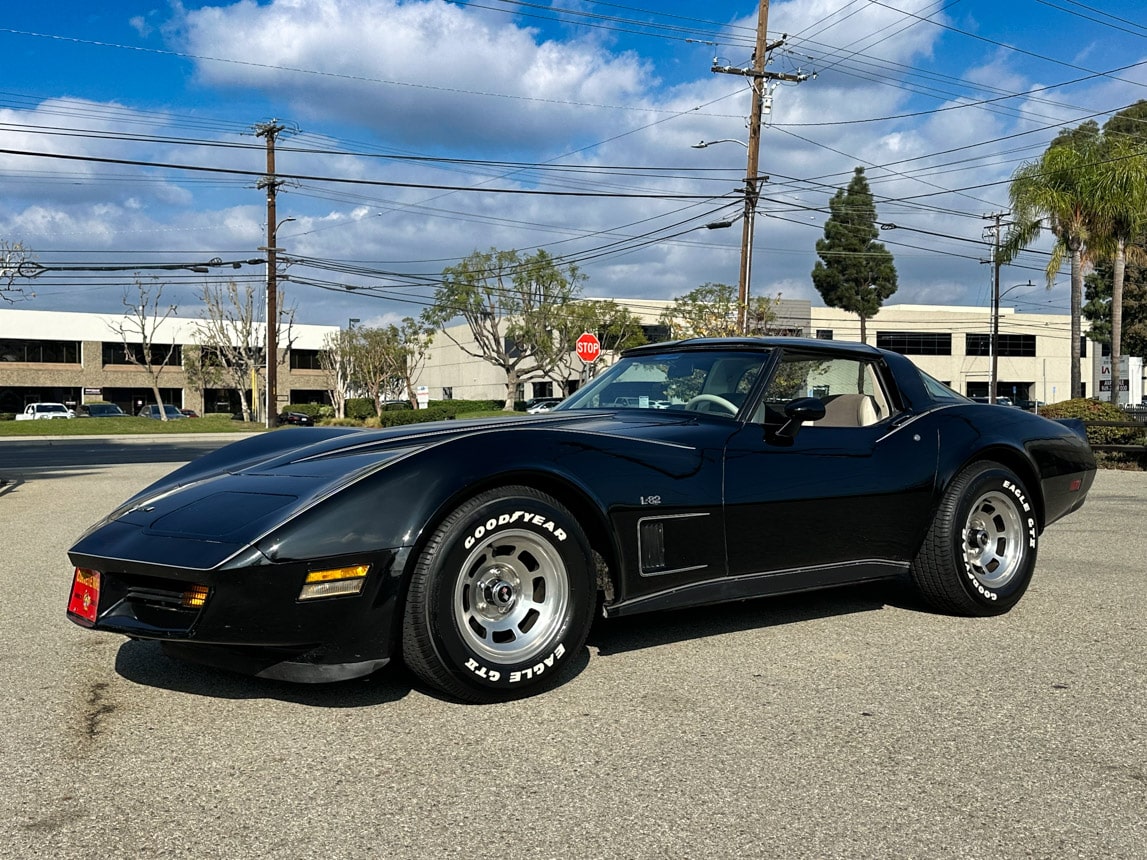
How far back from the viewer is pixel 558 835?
8.91 feet

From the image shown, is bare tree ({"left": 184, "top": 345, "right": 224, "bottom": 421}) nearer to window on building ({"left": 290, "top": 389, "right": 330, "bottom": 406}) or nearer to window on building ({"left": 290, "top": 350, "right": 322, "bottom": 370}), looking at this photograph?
window on building ({"left": 290, "top": 350, "right": 322, "bottom": 370})

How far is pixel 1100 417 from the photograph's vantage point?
759 inches

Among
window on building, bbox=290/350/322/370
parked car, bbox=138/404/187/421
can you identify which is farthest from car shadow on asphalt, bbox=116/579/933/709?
window on building, bbox=290/350/322/370

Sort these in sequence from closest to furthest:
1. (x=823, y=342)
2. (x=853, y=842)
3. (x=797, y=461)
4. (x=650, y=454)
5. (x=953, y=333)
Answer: (x=853, y=842) < (x=650, y=454) < (x=797, y=461) < (x=823, y=342) < (x=953, y=333)

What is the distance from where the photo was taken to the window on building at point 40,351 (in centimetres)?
6688

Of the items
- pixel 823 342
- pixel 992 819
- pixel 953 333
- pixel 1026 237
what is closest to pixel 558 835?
pixel 992 819

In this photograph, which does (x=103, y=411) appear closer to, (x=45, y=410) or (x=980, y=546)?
(x=45, y=410)

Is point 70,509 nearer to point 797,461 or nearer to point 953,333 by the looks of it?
point 797,461

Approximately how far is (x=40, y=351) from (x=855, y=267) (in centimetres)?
5248

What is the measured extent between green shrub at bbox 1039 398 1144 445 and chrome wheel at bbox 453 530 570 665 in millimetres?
15231

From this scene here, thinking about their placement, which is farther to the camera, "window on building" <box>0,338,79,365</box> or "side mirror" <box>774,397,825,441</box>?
"window on building" <box>0,338,79,365</box>

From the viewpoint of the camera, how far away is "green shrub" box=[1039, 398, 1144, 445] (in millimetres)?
18281

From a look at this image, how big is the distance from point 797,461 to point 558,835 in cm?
245

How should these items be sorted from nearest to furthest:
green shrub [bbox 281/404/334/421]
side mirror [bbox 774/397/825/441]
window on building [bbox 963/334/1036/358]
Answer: side mirror [bbox 774/397/825/441]
green shrub [bbox 281/404/334/421]
window on building [bbox 963/334/1036/358]
